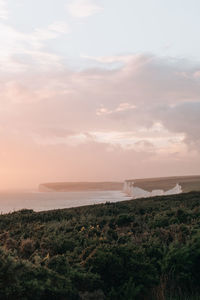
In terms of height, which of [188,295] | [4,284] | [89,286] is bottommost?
[188,295]

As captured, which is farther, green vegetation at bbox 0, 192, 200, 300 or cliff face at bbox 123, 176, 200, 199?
cliff face at bbox 123, 176, 200, 199

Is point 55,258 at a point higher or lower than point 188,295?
higher

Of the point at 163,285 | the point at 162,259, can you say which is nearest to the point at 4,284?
the point at 163,285

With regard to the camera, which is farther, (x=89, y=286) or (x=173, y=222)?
(x=173, y=222)

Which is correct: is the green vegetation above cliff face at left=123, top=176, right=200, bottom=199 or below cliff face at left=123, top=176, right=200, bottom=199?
above

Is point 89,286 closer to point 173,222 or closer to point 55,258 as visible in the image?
point 55,258

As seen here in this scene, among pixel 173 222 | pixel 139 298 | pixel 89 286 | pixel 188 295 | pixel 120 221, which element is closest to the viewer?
pixel 89 286

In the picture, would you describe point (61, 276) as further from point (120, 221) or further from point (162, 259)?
point (120, 221)

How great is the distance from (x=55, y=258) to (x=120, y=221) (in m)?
8.56

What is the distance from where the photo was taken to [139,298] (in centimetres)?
752

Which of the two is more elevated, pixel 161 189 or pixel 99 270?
pixel 99 270

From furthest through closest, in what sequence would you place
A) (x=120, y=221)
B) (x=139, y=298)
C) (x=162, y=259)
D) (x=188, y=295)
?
(x=120, y=221) < (x=162, y=259) < (x=188, y=295) < (x=139, y=298)

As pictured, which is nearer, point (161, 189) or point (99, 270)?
point (99, 270)

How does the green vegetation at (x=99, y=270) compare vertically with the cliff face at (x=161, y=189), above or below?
above
